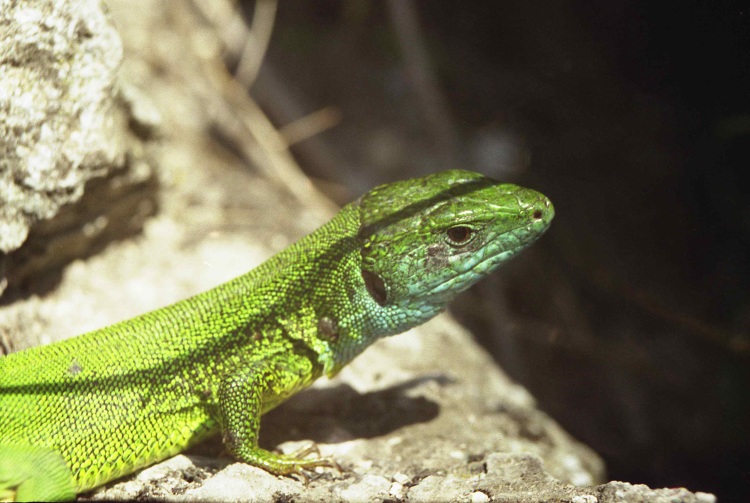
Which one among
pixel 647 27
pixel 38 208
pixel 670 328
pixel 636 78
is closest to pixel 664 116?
pixel 636 78

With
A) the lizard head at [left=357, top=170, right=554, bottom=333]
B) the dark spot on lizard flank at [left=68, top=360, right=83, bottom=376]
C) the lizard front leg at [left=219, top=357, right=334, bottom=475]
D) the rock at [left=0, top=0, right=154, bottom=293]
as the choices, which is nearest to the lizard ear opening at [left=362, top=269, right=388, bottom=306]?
the lizard head at [left=357, top=170, right=554, bottom=333]

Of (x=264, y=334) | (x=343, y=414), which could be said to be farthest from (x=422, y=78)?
(x=264, y=334)

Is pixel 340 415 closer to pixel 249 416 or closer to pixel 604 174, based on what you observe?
pixel 249 416

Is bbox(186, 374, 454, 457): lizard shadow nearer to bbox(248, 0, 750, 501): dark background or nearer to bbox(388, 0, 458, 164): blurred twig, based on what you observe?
bbox(248, 0, 750, 501): dark background

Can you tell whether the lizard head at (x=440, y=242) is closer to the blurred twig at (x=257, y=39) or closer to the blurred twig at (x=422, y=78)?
the blurred twig at (x=422, y=78)

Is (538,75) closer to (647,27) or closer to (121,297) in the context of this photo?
(647,27)

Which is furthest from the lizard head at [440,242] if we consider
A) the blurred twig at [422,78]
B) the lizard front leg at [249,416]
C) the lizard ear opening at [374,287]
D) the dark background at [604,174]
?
the blurred twig at [422,78]
